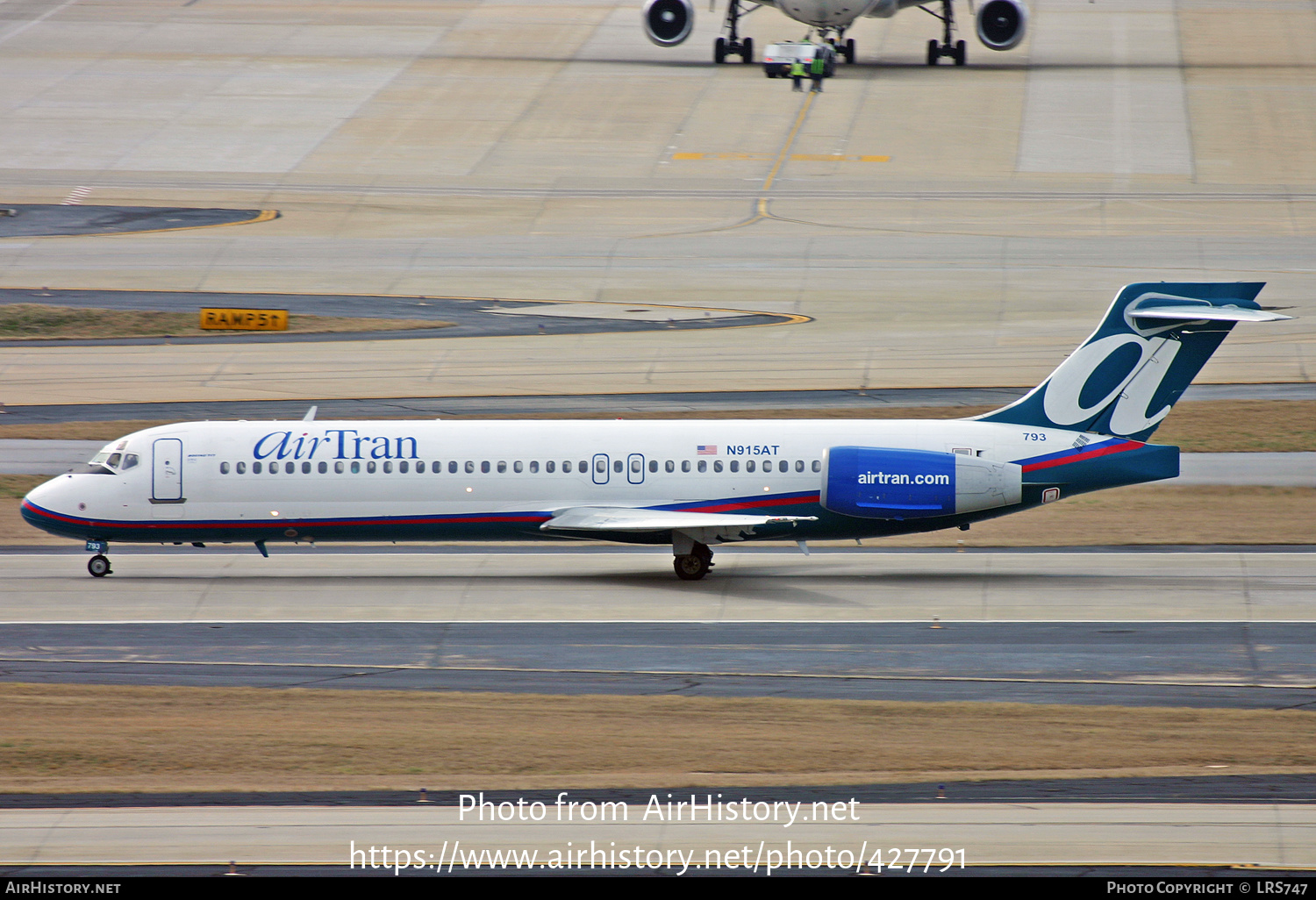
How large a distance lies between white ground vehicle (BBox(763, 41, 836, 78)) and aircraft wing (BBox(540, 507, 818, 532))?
54.3 metres

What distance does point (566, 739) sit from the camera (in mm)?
22797

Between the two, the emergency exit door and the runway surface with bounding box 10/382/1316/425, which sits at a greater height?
the emergency exit door

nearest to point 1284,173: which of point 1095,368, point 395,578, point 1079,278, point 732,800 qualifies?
point 1079,278

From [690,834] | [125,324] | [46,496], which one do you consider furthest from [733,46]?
[690,834]

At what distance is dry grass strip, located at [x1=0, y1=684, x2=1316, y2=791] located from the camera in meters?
21.2

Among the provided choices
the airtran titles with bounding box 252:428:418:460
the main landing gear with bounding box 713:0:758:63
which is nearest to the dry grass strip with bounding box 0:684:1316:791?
the airtran titles with bounding box 252:428:418:460

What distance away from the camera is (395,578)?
33.9 meters

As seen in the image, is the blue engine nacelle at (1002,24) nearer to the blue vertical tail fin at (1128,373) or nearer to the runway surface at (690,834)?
the blue vertical tail fin at (1128,373)

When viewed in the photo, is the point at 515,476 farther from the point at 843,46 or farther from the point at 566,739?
the point at 843,46

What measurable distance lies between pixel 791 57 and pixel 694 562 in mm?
55055

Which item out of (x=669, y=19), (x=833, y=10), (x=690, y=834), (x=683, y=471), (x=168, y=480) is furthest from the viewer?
(x=669, y=19)

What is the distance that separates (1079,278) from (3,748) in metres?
44.7

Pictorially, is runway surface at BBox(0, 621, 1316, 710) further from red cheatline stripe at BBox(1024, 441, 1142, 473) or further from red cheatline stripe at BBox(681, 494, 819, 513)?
red cheatline stripe at BBox(1024, 441, 1142, 473)

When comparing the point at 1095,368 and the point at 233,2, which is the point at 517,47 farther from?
the point at 1095,368
